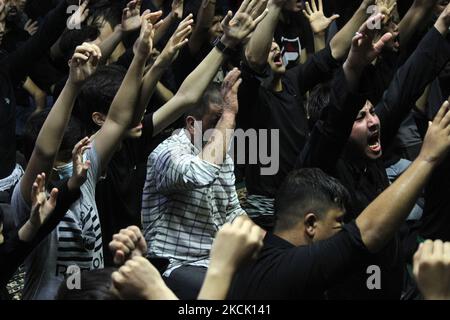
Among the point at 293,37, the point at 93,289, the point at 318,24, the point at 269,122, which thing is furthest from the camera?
the point at 293,37

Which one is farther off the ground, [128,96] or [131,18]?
[131,18]

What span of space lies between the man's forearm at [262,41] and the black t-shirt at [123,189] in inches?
23.3

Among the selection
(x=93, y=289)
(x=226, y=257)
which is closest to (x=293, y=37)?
(x=93, y=289)

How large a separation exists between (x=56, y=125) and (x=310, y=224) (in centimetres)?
91

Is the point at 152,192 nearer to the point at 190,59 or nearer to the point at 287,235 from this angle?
the point at 287,235

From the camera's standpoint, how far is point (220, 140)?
3.80 metres

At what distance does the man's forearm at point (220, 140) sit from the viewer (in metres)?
3.79

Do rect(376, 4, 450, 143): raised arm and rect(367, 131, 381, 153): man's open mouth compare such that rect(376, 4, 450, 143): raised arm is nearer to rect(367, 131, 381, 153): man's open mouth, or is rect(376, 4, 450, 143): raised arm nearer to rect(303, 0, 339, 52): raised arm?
rect(367, 131, 381, 153): man's open mouth

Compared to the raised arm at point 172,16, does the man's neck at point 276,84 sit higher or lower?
lower

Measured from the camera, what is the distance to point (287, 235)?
3.15m

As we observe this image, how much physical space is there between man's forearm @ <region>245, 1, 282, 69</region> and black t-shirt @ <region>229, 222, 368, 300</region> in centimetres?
180

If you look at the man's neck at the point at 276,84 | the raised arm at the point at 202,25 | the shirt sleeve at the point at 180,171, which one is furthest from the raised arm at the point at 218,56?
the raised arm at the point at 202,25

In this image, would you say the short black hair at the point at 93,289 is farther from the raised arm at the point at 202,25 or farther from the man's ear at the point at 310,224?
the raised arm at the point at 202,25

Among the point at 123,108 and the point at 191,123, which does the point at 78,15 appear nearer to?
the point at 191,123
